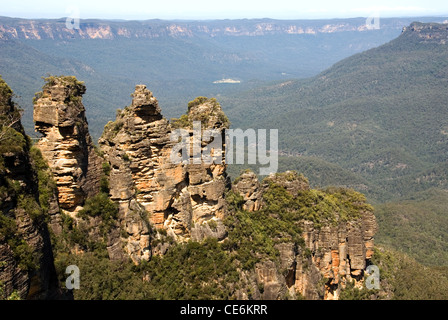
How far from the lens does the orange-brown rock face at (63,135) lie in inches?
970

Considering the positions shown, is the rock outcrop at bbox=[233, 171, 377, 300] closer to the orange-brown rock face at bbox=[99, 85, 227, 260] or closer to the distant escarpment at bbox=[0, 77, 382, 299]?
the distant escarpment at bbox=[0, 77, 382, 299]

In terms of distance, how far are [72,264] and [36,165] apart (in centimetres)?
567

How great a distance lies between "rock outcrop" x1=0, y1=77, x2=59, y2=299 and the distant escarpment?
0.11 metres

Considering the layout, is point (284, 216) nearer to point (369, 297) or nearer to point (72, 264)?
point (369, 297)

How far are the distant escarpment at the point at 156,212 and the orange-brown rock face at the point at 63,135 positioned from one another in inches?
2.2

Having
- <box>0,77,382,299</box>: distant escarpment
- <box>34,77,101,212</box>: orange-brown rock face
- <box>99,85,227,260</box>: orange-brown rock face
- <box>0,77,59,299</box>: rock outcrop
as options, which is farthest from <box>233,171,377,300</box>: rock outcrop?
<box>0,77,59,299</box>: rock outcrop

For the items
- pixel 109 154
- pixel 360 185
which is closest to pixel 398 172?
pixel 360 185

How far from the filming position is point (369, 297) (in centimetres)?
3744

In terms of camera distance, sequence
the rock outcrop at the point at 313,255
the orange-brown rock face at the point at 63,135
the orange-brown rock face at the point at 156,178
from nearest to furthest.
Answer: the orange-brown rock face at the point at 63,135 → the orange-brown rock face at the point at 156,178 → the rock outcrop at the point at 313,255

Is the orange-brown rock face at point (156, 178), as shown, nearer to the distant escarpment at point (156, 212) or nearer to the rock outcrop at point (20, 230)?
the distant escarpment at point (156, 212)

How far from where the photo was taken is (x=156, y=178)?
2858 cm

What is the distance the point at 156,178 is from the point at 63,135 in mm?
6392

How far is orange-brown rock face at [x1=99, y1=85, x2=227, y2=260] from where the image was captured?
90.1 ft

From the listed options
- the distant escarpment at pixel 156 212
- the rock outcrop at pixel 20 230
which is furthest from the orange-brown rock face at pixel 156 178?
the rock outcrop at pixel 20 230
